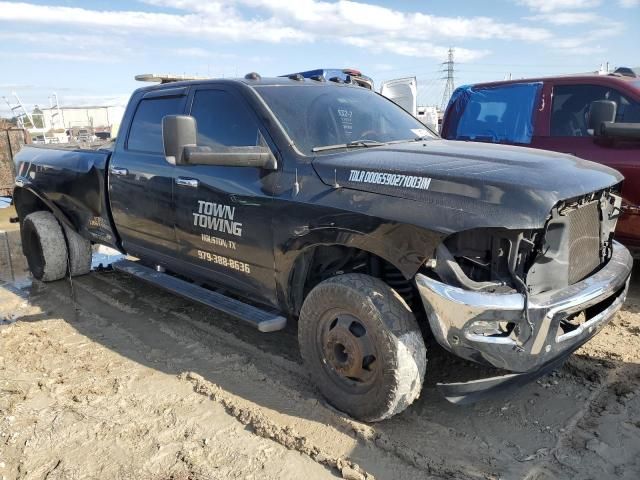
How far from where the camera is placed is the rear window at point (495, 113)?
228 inches

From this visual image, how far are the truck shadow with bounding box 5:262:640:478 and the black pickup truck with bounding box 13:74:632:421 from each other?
23 centimetres

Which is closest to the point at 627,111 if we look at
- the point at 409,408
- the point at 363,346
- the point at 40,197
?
the point at 409,408

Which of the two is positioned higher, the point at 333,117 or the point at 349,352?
the point at 333,117

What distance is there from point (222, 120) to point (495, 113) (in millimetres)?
3617

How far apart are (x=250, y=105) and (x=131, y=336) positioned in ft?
7.21

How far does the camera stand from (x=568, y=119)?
5.53 meters

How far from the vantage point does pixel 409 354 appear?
2.74 metres

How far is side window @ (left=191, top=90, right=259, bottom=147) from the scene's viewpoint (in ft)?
11.8

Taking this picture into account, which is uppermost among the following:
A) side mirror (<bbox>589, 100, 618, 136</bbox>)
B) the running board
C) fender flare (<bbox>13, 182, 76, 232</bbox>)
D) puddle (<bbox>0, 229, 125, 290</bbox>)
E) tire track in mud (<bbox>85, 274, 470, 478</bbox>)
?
side mirror (<bbox>589, 100, 618, 136</bbox>)

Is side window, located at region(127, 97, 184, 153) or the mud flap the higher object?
side window, located at region(127, 97, 184, 153)

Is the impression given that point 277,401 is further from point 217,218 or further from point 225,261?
point 217,218

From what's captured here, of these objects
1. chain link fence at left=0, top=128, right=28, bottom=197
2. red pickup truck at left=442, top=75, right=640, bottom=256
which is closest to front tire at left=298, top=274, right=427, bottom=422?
red pickup truck at left=442, top=75, right=640, bottom=256

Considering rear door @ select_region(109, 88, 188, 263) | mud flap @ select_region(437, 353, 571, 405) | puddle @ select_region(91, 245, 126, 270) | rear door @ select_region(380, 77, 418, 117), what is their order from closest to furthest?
1. mud flap @ select_region(437, 353, 571, 405)
2. rear door @ select_region(109, 88, 188, 263)
3. puddle @ select_region(91, 245, 126, 270)
4. rear door @ select_region(380, 77, 418, 117)

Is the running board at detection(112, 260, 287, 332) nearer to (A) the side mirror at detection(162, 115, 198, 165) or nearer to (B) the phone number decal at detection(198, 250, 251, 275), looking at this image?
(B) the phone number decal at detection(198, 250, 251, 275)
